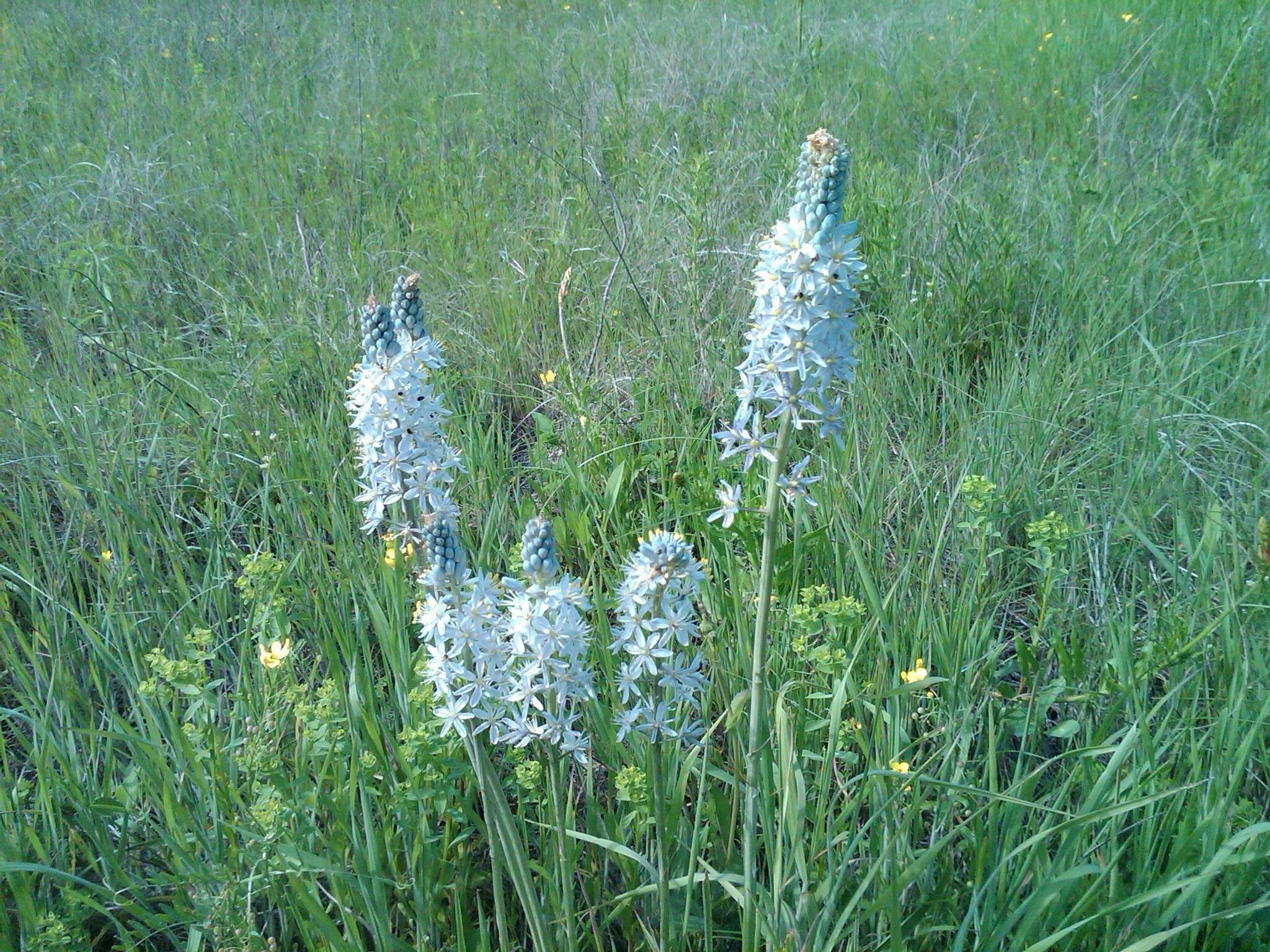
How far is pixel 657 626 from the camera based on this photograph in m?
1.38

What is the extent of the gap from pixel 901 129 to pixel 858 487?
3661 millimetres

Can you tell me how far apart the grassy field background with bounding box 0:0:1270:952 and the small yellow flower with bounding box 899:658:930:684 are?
0.18 feet

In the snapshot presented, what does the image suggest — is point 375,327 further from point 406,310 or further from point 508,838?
point 508,838

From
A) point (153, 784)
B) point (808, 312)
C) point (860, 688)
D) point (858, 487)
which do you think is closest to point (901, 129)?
point (858, 487)

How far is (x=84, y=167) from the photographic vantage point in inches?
200

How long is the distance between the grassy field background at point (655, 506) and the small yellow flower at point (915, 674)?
56mm

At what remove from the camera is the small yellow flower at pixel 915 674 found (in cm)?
196

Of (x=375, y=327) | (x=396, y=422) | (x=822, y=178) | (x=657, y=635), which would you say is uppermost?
(x=822, y=178)

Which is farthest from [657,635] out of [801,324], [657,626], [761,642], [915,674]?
[915,674]

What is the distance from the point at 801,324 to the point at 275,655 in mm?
1341

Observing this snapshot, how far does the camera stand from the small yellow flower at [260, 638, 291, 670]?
1.95m

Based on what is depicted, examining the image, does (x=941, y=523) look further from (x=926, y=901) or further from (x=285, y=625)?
(x=285, y=625)

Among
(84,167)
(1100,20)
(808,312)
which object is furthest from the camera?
(1100,20)

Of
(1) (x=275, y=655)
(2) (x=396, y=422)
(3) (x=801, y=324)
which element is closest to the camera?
(3) (x=801, y=324)
